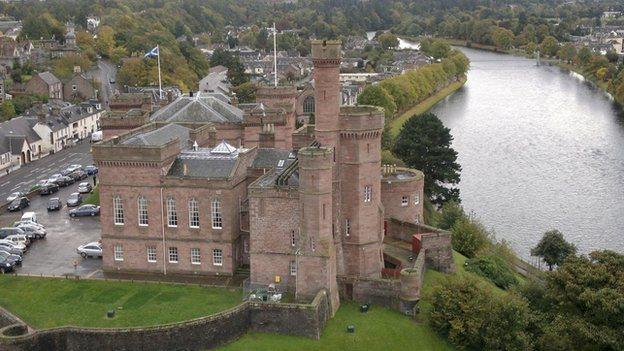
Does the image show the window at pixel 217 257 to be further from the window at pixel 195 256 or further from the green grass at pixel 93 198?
the green grass at pixel 93 198

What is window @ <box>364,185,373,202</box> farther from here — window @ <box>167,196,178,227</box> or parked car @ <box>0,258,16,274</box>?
parked car @ <box>0,258,16,274</box>

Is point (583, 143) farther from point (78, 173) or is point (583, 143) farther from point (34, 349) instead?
point (34, 349)

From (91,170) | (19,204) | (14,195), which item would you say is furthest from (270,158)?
(91,170)

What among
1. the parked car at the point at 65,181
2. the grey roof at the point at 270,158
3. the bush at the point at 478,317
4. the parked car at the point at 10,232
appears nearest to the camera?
the bush at the point at 478,317

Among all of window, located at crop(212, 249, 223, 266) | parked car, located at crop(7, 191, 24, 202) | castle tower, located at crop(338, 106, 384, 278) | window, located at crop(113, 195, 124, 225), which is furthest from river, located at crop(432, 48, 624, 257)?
parked car, located at crop(7, 191, 24, 202)

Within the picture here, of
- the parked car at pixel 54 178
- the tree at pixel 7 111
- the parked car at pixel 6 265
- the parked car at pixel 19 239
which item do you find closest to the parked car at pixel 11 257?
the parked car at pixel 6 265
